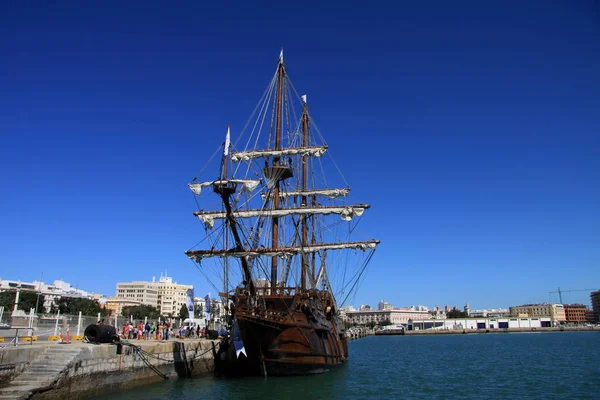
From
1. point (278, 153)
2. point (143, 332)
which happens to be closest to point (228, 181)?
point (278, 153)

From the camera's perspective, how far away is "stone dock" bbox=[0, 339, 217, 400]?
18562mm

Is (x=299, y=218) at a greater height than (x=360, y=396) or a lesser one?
greater

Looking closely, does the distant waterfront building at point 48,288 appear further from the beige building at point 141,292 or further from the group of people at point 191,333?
the group of people at point 191,333

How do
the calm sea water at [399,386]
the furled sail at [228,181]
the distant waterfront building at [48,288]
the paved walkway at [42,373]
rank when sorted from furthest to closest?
the distant waterfront building at [48,288], the furled sail at [228,181], the calm sea water at [399,386], the paved walkway at [42,373]

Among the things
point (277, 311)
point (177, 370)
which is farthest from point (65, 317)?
point (277, 311)

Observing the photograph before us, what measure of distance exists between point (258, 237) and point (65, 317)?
Result: 15020 millimetres

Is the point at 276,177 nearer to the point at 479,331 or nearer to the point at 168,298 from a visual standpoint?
the point at 479,331

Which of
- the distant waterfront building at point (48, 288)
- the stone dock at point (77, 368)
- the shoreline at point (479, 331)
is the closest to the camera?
the stone dock at point (77, 368)

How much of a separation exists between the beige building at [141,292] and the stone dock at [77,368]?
174 metres

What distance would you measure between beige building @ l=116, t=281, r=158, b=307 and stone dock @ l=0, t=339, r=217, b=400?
572 feet

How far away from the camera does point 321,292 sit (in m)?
39.8

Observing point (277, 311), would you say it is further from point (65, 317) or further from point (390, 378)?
point (65, 317)

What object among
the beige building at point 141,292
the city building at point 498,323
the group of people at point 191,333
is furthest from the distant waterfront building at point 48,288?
the city building at point 498,323

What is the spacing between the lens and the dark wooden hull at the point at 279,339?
95.6 ft
